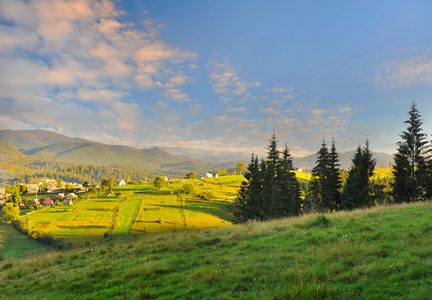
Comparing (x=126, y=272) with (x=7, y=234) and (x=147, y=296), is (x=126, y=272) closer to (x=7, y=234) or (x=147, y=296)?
(x=147, y=296)

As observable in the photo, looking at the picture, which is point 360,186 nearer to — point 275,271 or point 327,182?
point 327,182

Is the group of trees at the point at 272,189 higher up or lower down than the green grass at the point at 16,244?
higher up

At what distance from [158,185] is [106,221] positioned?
46.8 m

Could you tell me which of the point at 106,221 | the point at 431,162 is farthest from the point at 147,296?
the point at 106,221

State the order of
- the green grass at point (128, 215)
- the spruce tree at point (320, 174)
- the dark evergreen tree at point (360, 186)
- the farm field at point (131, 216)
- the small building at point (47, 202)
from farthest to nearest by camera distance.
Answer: the small building at point (47, 202), the farm field at point (131, 216), the green grass at point (128, 215), the spruce tree at point (320, 174), the dark evergreen tree at point (360, 186)

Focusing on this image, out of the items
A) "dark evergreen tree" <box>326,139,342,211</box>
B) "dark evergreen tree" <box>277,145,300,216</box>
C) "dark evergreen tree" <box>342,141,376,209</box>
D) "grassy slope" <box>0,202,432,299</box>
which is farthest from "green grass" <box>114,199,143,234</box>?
"dark evergreen tree" <box>342,141,376,209</box>

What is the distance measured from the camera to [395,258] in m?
6.44

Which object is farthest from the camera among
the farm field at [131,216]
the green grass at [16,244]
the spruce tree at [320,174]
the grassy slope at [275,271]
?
the farm field at [131,216]

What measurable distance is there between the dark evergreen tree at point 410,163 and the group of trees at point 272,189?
1750 centimetres

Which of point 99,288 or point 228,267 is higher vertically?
point 228,267

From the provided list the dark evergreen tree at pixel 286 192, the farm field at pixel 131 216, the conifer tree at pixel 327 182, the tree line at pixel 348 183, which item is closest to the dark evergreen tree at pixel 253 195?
the tree line at pixel 348 183

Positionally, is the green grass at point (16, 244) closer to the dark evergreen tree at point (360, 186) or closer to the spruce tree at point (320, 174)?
the spruce tree at point (320, 174)

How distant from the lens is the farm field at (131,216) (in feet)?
222

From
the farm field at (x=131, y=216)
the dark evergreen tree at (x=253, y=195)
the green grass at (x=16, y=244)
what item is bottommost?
the green grass at (x=16, y=244)
